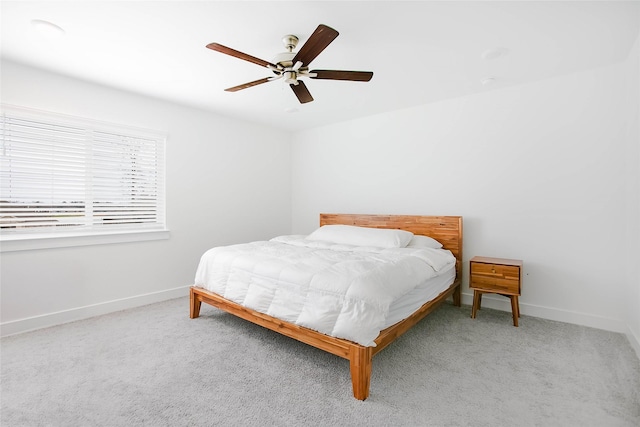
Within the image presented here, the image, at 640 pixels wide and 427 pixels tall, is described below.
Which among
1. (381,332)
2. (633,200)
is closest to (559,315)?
(633,200)

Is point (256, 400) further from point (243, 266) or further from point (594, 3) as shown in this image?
point (594, 3)

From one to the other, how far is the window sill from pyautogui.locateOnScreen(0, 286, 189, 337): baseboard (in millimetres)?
632

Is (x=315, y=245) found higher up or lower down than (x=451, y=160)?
lower down

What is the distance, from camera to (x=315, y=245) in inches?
136

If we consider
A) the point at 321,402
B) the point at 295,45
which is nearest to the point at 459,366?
the point at 321,402

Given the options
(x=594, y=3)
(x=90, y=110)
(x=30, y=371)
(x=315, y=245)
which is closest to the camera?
(x=594, y=3)

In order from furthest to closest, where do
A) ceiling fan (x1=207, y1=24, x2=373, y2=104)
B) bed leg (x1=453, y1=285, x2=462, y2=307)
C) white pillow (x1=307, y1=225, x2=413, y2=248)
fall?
bed leg (x1=453, y1=285, x2=462, y2=307)
white pillow (x1=307, y1=225, x2=413, y2=248)
ceiling fan (x1=207, y1=24, x2=373, y2=104)

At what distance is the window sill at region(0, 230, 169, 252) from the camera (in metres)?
2.66

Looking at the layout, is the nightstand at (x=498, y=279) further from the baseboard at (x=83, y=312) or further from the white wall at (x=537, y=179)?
the baseboard at (x=83, y=312)

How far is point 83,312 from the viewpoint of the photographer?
9.95 feet

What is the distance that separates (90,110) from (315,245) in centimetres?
270

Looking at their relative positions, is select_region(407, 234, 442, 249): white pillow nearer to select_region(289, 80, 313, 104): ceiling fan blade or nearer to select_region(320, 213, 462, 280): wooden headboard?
select_region(320, 213, 462, 280): wooden headboard

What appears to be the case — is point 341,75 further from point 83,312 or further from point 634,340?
point 83,312

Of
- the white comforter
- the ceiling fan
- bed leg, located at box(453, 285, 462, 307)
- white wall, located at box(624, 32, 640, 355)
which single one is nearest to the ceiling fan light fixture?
the ceiling fan
